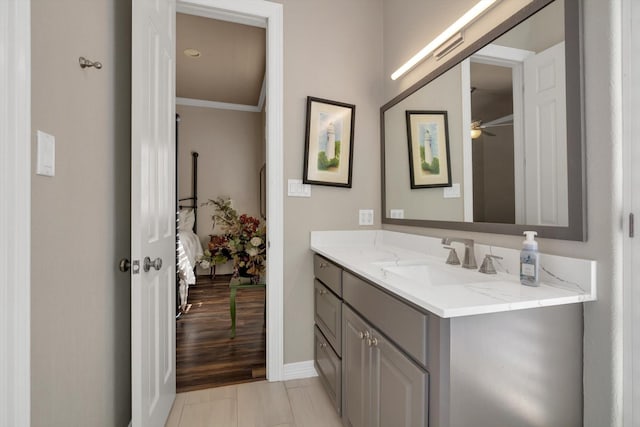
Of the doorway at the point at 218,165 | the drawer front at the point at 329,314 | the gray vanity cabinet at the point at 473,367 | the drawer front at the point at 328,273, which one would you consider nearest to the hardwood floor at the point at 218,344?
the doorway at the point at 218,165

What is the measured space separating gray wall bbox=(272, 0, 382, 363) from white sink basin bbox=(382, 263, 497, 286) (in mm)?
763

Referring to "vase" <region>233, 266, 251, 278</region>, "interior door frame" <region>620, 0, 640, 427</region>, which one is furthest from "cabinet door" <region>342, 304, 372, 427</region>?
"vase" <region>233, 266, 251, 278</region>

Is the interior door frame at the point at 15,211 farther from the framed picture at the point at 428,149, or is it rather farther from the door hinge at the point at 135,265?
the framed picture at the point at 428,149

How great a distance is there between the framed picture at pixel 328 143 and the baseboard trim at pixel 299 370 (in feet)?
3.99

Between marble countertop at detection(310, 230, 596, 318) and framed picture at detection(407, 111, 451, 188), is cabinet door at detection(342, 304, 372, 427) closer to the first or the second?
marble countertop at detection(310, 230, 596, 318)

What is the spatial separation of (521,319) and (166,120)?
175 cm

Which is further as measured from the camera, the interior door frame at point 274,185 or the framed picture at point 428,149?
the interior door frame at point 274,185

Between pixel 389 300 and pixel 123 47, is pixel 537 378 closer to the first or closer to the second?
pixel 389 300

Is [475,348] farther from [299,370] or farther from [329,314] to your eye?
[299,370]

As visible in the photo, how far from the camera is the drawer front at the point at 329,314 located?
4.99 feet

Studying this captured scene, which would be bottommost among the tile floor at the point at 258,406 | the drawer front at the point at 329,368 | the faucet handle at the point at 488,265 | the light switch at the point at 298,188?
the tile floor at the point at 258,406

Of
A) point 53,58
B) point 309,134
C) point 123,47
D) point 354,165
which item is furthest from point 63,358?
point 354,165

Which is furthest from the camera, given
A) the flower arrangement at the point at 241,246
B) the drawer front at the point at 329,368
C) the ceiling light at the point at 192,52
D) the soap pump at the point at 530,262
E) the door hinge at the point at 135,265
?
the ceiling light at the point at 192,52

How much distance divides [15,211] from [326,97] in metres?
1.76
